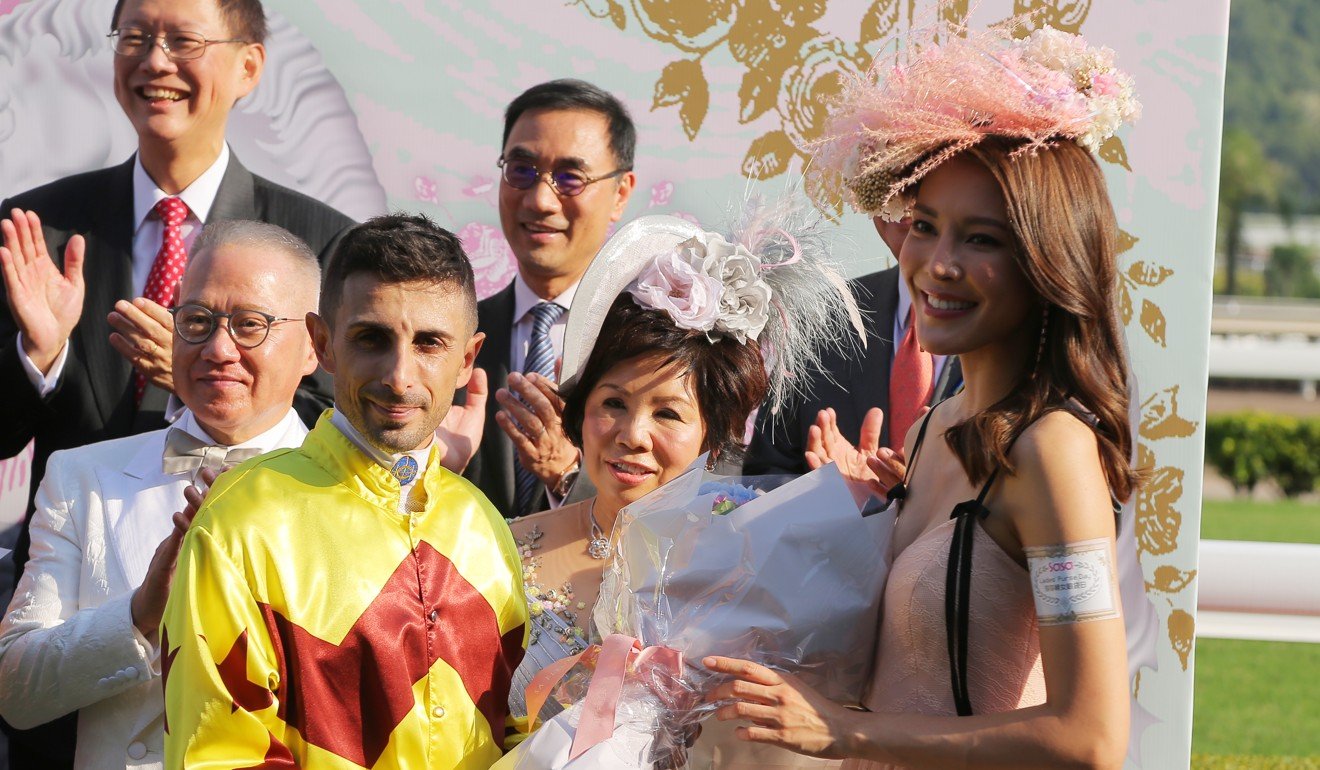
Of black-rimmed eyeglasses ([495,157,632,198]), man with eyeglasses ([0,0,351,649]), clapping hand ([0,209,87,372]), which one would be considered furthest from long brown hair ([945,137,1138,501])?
clapping hand ([0,209,87,372])

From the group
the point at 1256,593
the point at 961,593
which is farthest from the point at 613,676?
the point at 1256,593

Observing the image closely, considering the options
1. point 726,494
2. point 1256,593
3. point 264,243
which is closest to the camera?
point 726,494

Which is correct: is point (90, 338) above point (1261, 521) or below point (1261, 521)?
above

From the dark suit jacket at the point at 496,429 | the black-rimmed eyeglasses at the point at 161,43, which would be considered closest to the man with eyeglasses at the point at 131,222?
the black-rimmed eyeglasses at the point at 161,43

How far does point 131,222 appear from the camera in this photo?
3859 millimetres

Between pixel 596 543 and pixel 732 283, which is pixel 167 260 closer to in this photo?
pixel 596 543

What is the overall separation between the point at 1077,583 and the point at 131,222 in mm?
2904

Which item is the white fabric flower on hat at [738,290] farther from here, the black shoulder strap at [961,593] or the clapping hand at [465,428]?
the clapping hand at [465,428]

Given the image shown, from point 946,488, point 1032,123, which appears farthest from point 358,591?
point 1032,123

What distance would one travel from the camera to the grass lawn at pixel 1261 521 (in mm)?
12516

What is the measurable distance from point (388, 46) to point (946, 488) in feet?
7.19

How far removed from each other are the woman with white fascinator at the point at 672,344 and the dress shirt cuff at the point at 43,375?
5.43 ft

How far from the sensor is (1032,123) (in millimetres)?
2375

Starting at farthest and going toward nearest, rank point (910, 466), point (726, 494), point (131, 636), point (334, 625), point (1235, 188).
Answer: point (1235, 188) → point (131, 636) → point (910, 466) → point (726, 494) → point (334, 625)
